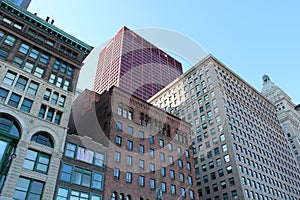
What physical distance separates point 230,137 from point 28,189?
55088 mm

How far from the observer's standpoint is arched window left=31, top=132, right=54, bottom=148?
35931 millimetres

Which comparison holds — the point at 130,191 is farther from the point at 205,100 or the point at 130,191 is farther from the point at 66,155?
the point at 205,100

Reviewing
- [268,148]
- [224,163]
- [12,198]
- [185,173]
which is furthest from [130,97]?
[268,148]

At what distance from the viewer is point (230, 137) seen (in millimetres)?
72125

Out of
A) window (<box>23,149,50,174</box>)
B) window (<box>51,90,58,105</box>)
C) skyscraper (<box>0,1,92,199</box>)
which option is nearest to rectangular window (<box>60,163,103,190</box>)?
skyscraper (<box>0,1,92,199</box>)

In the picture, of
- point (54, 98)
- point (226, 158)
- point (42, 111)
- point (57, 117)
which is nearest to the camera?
point (42, 111)

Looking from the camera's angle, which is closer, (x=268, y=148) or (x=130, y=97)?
(x=130, y=97)

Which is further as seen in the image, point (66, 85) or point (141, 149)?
point (141, 149)

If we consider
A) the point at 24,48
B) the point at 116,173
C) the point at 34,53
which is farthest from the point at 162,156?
the point at 24,48

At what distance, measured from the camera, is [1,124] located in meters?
33.8

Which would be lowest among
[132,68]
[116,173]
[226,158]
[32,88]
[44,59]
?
[116,173]

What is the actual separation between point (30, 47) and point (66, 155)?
1962 centimetres

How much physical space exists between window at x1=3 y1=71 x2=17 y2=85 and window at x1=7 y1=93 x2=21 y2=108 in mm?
2097

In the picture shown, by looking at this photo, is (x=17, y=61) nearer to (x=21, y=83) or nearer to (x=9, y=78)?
(x=9, y=78)
